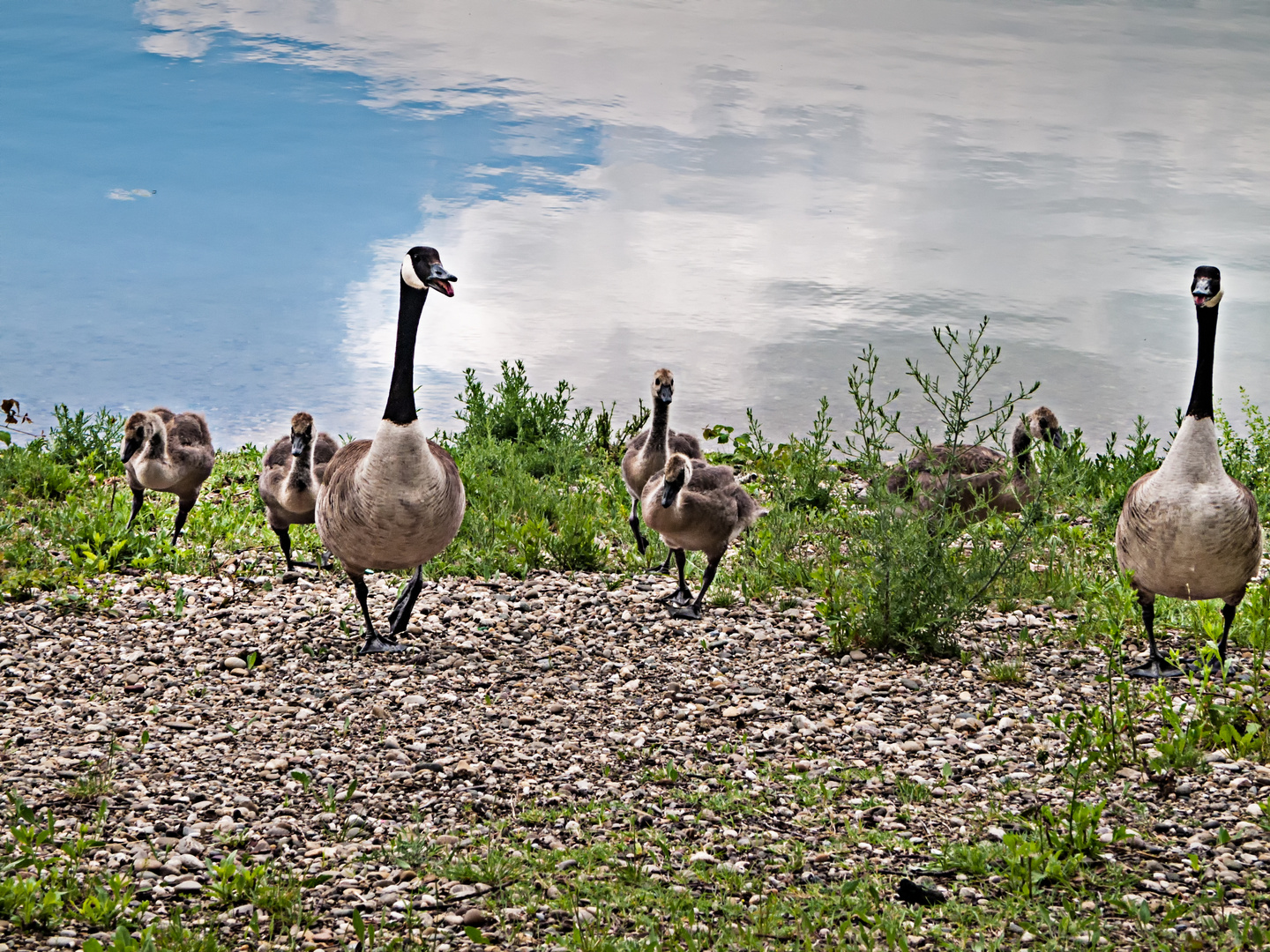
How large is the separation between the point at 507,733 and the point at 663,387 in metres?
4.20

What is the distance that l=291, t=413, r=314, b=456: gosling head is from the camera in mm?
9016

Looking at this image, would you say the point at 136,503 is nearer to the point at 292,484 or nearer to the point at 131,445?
the point at 131,445

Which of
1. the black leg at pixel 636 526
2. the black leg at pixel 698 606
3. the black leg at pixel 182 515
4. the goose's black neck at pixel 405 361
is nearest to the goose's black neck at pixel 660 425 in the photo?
the black leg at pixel 636 526

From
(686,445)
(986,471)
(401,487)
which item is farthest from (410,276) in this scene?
(986,471)

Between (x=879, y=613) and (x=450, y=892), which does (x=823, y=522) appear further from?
(x=450, y=892)

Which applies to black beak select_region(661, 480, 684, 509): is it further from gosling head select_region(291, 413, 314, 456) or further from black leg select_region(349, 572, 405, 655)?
gosling head select_region(291, 413, 314, 456)

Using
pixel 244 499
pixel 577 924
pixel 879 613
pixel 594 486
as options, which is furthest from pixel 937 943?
pixel 244 499

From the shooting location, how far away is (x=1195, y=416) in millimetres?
7086

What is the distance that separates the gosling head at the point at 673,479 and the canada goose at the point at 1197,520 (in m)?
2.97

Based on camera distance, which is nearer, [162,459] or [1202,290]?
[1202,290]

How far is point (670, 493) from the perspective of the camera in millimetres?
8289

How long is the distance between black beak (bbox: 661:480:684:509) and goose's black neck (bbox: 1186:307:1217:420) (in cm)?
338

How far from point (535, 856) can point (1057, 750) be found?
3.06 metres

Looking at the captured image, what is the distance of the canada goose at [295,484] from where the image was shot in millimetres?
9047
